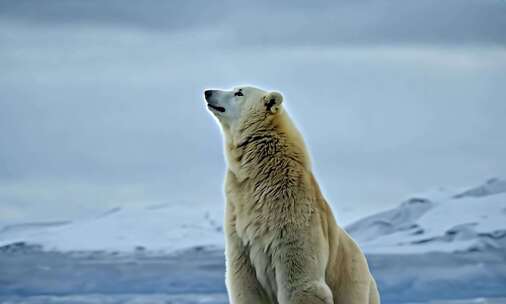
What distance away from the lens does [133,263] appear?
40281mm

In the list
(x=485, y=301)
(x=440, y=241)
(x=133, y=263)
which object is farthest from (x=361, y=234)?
(x=133, y=263)

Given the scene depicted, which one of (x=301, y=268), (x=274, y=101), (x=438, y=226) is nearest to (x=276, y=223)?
(x=301, y=268)

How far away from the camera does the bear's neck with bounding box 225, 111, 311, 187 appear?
21.5 feet

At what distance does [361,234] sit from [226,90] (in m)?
29.1

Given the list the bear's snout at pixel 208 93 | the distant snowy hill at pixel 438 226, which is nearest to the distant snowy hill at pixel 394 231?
the distant snowy hill at pixel 438 226

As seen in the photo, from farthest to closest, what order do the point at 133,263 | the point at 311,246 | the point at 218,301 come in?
the point at 133,263 < the point at 218,301 < the point at 311,246

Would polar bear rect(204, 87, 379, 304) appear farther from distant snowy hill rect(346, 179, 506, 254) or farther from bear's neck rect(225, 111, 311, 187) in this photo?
distant snowy hill rect(346, 179, 506, 254)

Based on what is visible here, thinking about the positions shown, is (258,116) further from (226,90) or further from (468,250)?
(468,250)

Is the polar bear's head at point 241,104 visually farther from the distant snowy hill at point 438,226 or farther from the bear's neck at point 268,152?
the distant snowy hill at point 438,226

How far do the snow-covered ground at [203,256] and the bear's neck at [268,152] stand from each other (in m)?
23.9

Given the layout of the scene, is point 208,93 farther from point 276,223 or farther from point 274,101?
point 276,223

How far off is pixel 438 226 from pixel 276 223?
28965mm

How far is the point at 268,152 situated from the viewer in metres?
6.61

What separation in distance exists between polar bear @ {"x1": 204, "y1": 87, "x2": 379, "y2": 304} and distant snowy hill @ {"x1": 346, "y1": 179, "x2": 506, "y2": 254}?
2786 cm
